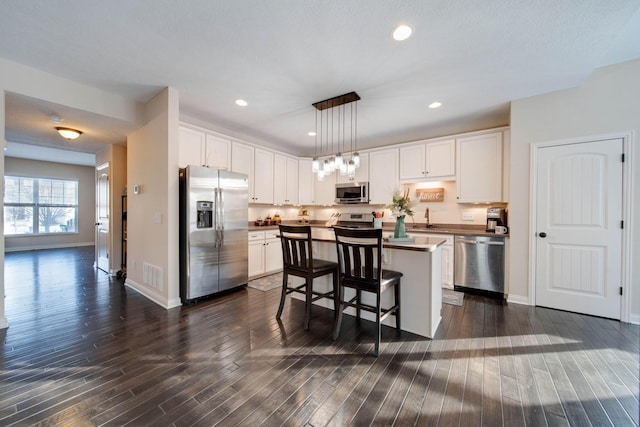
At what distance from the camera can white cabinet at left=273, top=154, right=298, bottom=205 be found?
17.1 ft

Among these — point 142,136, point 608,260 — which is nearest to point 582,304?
point 608,260

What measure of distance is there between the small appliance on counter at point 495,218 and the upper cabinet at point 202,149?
4314 millimetres

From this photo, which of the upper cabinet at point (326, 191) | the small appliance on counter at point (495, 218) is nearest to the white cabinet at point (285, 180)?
the upper cabinet at point (326, 191)

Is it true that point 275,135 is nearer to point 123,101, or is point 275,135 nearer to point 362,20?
point 123,101

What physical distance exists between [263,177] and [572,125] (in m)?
4.58

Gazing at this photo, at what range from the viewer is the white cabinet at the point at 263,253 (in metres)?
4.32

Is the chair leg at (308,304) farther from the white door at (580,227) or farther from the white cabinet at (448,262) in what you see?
the white door at (580,227)

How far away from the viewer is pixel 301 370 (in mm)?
1913

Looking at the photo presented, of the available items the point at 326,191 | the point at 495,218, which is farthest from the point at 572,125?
the point at 326,191

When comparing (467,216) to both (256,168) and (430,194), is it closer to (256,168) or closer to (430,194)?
(430,194)

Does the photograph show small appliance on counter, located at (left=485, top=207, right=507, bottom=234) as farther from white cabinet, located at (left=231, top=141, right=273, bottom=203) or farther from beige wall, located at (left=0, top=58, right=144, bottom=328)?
beige wall, located at (left=0, top=58, right=144, bottom=328)

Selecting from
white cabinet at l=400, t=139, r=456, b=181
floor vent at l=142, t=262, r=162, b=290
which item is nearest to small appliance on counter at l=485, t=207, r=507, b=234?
white cabinet at l=400, t=139, r=456, b=181

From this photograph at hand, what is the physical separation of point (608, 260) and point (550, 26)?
104 inches

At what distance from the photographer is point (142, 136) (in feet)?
12.0
